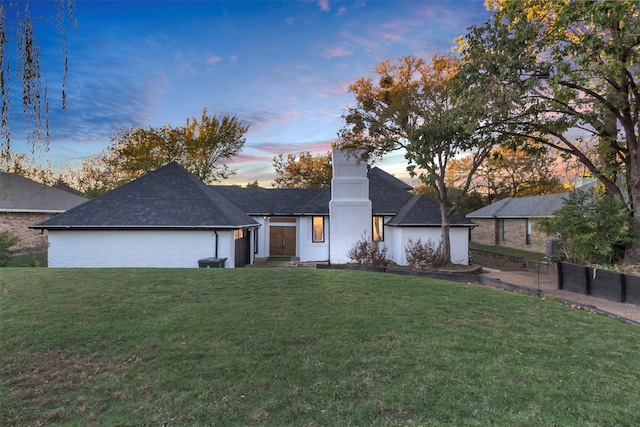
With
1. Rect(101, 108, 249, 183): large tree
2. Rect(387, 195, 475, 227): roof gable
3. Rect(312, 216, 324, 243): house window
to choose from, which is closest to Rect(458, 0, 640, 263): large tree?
Rect(387, 195, 475, 227): roof gable

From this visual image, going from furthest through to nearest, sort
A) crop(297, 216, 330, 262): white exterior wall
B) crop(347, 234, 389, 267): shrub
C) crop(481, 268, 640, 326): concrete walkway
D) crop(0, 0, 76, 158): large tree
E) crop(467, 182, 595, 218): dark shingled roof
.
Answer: crop(467, 182, 595, 218): dark shingled roof, crop(297, 216, 330, 262): white exterior wall, crop(347, 234, 389, 267): shrub, crop(481, 268, 640, 326): concrete walkway, crop(0, 0, 76, 158): large tree

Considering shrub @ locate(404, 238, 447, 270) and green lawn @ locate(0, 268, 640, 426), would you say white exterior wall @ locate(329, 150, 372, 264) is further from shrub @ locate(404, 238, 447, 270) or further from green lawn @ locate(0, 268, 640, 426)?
green lawn @ locate(0, 268, 640, 426)

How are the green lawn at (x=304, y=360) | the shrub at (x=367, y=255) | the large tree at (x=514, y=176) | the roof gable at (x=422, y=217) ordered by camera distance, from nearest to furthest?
the green lawn at (x=304, y=360) → the shrub at (x=367, y=255) → the roof gable at (x=422, y=217) → the large tree at (x=514, y=176)

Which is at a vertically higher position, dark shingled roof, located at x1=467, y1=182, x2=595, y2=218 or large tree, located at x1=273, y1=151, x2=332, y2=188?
large tree, located at x1=273, y1=151, x2=332, y2=188

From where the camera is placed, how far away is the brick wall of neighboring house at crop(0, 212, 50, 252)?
19781 mm

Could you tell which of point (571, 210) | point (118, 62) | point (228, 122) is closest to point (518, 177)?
point (571, 210)

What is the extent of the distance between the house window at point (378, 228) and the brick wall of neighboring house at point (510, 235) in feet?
37.7

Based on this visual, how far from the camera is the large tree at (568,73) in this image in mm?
7785

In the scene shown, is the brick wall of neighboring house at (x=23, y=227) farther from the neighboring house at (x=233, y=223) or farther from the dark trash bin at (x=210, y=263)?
the dark trash bin at (x=210, y=263)

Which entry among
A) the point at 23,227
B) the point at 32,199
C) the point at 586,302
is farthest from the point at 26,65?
the point at 32,199

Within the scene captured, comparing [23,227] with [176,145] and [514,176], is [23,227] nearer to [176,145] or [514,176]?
[176,145]

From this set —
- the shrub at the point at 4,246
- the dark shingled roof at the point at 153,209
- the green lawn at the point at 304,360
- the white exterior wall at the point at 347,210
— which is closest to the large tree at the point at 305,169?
the white exterior wall at the point at 347,210

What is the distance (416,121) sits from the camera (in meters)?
15.4

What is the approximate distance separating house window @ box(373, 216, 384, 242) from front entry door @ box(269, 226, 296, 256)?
6.40 m
